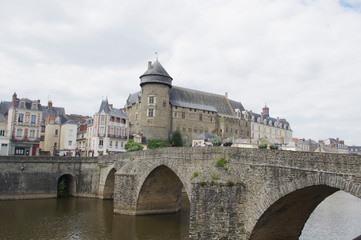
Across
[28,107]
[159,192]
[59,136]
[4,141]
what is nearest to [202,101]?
[59,136]

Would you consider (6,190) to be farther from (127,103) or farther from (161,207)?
(127,103)

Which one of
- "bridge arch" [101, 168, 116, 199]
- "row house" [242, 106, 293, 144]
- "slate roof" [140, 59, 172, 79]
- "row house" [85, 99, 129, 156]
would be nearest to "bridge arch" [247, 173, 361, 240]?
"bridge arch" [101, 168, 116, 199]

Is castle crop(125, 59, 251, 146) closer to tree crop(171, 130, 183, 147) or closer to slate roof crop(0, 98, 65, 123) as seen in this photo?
Result: tree crop(171, 130, 183, 147)

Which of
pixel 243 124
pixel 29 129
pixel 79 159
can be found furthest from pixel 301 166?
pixel 243 124

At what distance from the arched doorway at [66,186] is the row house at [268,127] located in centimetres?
4804

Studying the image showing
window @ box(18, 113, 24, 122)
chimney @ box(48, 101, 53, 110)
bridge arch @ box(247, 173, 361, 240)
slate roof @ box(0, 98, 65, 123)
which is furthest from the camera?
chimney @ box(48, 101, 53, 110)

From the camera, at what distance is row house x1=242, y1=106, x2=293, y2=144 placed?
7932cm

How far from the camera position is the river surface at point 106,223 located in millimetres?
20766

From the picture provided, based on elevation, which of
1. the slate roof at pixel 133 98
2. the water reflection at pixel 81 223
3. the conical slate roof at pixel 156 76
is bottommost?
the water reflection at pixel 81 223

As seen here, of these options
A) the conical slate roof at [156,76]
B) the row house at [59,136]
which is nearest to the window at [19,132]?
the row house at [59,136]

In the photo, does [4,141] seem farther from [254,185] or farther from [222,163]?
[254,185]

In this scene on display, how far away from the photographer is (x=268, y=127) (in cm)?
8506

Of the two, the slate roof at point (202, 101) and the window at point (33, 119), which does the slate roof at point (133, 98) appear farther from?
the window at point (33, 119)

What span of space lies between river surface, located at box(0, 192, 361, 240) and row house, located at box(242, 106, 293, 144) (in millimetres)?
48100
